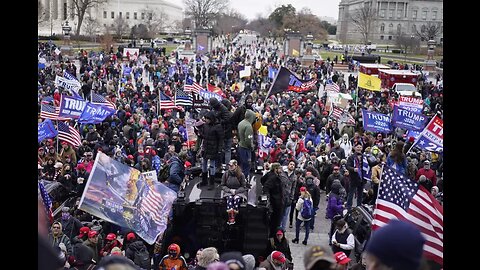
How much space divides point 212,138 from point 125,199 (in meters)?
2.15

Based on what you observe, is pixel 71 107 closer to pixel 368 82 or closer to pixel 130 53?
pixel 368 82

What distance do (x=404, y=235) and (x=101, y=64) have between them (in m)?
37.8

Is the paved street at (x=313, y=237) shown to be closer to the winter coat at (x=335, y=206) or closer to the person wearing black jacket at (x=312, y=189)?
the person wearing black jacket at (x=312, y=189)

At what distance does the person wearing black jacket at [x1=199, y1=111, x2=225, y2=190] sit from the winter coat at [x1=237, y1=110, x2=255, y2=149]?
31.4 inches

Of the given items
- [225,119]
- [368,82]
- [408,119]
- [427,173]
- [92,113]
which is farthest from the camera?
[368,82]

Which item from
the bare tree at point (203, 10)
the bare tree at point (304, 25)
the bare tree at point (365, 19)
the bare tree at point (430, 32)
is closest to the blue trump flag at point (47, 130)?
the bare tree at point (430, 32)

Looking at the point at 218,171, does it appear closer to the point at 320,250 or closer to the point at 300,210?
the point at 300,210

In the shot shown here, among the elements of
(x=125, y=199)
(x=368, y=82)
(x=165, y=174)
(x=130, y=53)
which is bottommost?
(x=165, y=174)

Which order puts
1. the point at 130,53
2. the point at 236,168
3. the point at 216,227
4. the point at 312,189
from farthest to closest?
the point at 130,53
the point at 312,189
the point at 236,168
the point at 216,227

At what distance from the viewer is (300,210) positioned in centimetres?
1049

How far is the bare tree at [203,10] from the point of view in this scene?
99.7 m

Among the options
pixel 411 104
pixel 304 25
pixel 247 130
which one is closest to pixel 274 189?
pixel 247 130

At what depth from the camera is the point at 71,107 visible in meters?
13.5

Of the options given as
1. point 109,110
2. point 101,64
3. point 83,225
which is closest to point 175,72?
point 101,64
